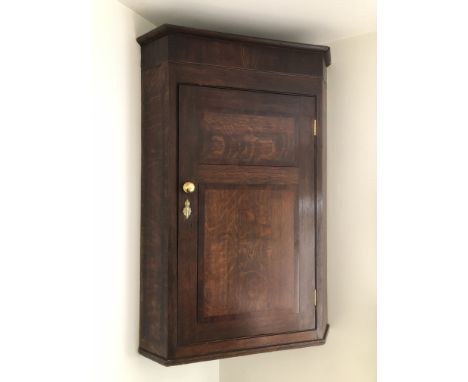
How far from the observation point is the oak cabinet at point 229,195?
1344mm

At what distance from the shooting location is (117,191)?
138 cm

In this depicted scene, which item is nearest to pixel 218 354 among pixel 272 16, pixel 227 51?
pixel 227 51

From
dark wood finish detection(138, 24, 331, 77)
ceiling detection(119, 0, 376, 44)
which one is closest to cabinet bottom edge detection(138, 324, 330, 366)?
dark wood finish detection(138, 24, 331, 77)

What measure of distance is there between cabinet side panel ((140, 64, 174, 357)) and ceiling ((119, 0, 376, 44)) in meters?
0.22

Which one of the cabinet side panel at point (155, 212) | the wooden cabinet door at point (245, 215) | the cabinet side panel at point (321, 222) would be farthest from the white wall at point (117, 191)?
the cabinet side panel at point (321, 222)

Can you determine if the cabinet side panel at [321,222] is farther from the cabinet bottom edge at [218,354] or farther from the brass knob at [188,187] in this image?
the brass knob at [188,187]

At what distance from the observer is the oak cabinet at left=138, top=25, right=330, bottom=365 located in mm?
1344

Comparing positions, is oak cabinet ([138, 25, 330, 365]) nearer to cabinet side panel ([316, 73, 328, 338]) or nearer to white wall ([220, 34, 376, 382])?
cabinet side panel ([316, 73, 328, 338])

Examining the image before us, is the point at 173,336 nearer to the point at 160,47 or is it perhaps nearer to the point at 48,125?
the point at 48,125

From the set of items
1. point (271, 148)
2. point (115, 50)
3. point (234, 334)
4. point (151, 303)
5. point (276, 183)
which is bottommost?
point (234, 334)
